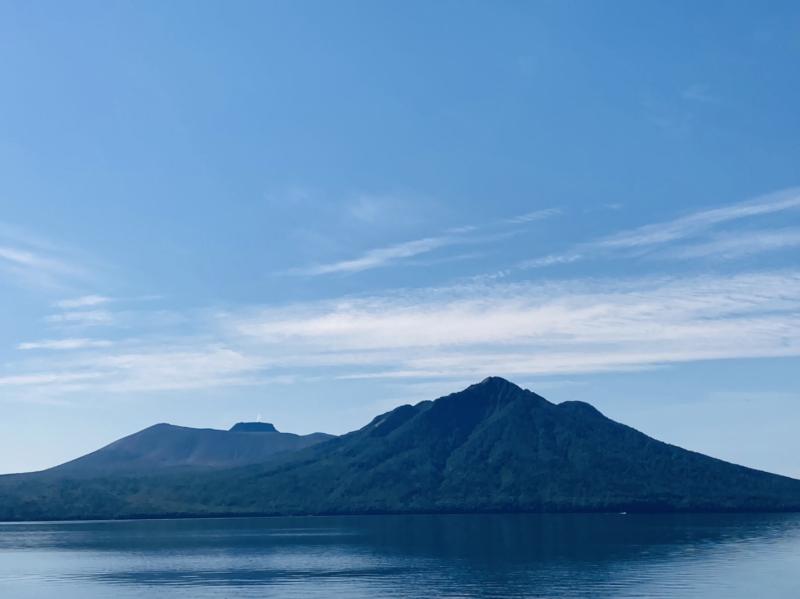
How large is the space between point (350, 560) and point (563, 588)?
66676 millimetres

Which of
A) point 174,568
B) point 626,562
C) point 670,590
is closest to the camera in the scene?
point 670,590

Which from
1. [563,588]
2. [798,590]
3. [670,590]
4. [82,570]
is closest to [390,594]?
[563,588]

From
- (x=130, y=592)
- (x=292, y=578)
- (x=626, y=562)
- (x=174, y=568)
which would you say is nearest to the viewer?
(x=130, y=592)

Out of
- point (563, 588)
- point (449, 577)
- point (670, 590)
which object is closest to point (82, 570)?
point (449, 577)

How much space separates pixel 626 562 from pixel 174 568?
75.4m

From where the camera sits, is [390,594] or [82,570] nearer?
[390,594]

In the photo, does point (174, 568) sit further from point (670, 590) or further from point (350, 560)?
point (670, 590)

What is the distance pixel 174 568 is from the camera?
170250mm

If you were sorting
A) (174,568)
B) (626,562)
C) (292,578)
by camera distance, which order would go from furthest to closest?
1. (174,568)
2. (626,562)
3. (292,578)

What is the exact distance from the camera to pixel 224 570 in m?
162

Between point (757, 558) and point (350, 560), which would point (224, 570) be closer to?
point (350, 560)

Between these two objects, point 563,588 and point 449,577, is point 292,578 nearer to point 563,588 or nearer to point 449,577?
point 449,577

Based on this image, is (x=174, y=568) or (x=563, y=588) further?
(x=174, y=568)

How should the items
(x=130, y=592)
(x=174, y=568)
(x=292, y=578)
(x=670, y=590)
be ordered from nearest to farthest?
(x=670, y=590) < (x=130, y=592) < (x=292, y=578) < (x=174, y=568)
